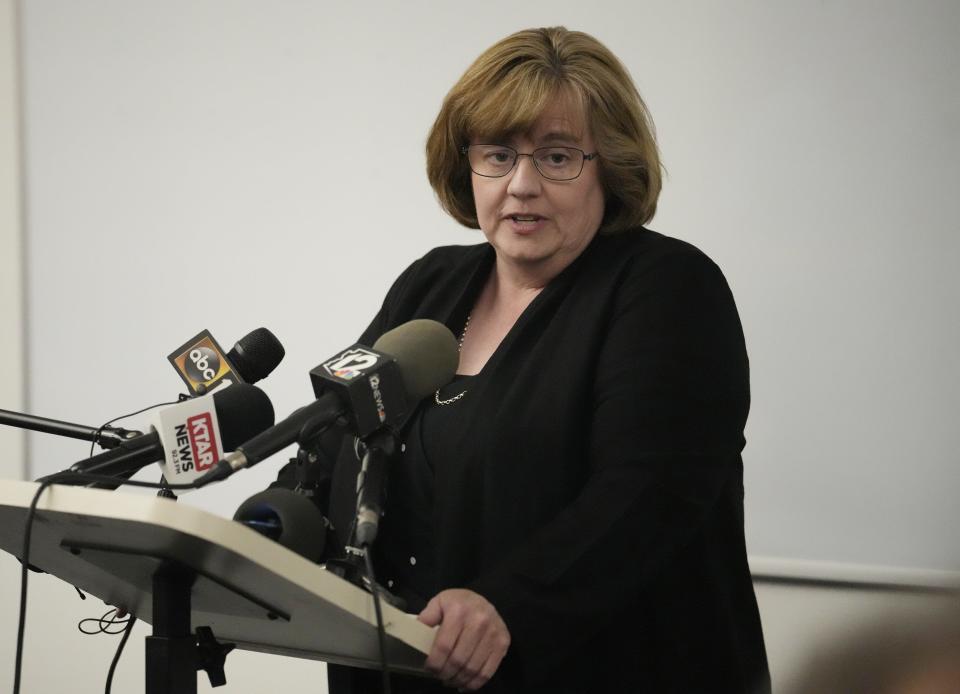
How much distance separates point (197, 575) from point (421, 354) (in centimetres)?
39

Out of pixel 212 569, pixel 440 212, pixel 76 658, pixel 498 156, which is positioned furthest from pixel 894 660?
pixel 76 658

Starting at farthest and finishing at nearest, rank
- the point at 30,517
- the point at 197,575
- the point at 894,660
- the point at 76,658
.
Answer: the point at 76,658 → the point at 197,575 → the point at 30,517 → the point at 894,660

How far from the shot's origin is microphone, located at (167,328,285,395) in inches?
62.6

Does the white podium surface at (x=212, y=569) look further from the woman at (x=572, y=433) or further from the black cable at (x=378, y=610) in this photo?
the woman at (x=572, y=433)

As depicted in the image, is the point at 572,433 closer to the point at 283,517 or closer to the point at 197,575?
the point at 283,517

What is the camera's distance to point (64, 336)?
3.40 m

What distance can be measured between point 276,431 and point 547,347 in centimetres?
71

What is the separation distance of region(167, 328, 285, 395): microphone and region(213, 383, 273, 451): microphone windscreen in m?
0.09

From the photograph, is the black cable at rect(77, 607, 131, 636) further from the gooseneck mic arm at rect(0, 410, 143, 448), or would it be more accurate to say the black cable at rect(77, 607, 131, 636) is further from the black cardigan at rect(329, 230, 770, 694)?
the black cardigan at rect(329, 230, 770, 694)

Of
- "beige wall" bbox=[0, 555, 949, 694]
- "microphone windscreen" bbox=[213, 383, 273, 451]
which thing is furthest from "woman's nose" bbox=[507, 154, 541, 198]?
"beige wall" bbox=[0, 555, 949, 694]

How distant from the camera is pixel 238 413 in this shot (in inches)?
58.0

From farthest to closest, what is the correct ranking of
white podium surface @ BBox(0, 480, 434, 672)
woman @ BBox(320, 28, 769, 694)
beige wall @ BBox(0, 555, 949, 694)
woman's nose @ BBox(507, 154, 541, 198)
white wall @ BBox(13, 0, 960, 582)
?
beige wall @ BBox(0, 555, 949, 694), white wall @ BBox(13, 0, 960, 582), woman's nose @ BBox(507, 154, 541, 198), woman @ BBox(320, 28, 769, 694), white podium surface @ BBox(0, 480, 434, 672)

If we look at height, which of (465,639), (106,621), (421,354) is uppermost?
(421,354)

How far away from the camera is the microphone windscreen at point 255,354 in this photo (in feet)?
5.40
